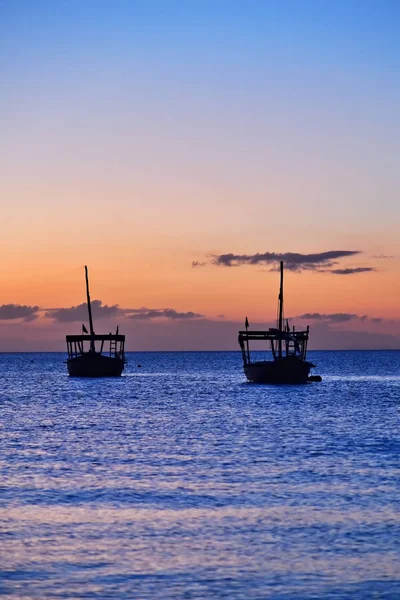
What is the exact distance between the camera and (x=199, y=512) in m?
23.1

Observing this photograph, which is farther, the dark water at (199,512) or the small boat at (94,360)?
the small boat at (94,360)

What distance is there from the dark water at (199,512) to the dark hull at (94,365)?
5296 centimetres

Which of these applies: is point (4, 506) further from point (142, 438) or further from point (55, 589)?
point (142, 438)

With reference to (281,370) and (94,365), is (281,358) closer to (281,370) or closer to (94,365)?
(281,370)

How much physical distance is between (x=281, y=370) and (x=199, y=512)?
65.5 meters

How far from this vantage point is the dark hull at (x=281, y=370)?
8650cm

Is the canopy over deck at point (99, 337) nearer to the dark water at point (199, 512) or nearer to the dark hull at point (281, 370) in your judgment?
the dark hull at point (281, 370)

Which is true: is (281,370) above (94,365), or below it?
above

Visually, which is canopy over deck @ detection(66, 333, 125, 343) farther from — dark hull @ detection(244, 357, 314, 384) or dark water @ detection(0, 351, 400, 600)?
dark water @ detection(0, 351, 400, 600)

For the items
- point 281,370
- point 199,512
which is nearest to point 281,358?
point 281,370

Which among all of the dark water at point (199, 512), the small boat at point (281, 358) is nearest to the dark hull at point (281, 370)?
the small boat at point (281, 358)

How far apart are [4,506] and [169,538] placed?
5.96 meters

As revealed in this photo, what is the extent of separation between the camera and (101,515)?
22.7m

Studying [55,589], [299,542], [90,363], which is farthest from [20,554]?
[90,363]
